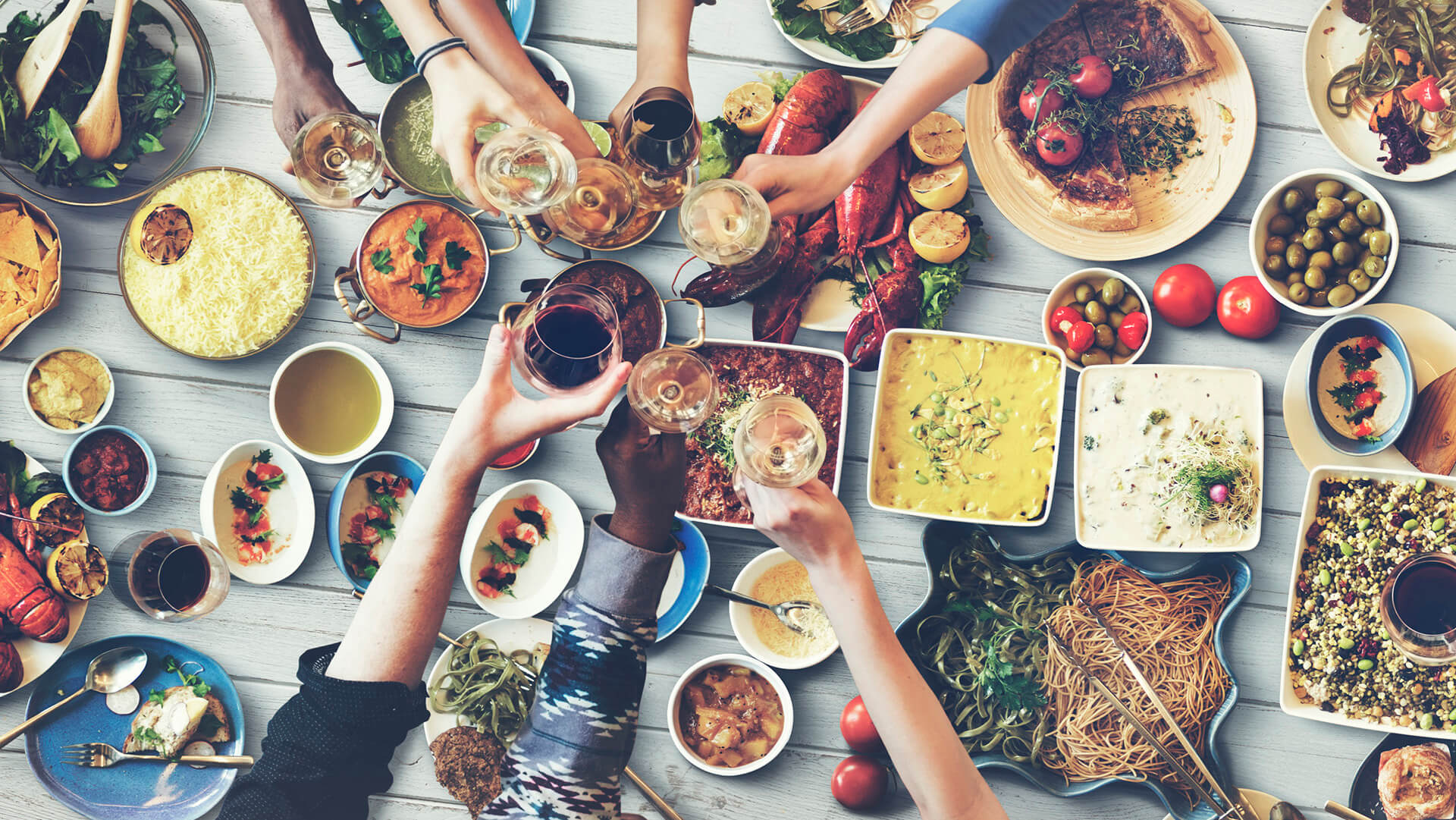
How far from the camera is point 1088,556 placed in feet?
8.62

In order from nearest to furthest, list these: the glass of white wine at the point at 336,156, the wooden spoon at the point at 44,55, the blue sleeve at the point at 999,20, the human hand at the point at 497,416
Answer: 1. the human hand at the point at 497,416
2. the blue sleeve at the point at 999,20
3. the glass of white wine at the point at 336,156
4. the wooden spoon at the point at 44,55

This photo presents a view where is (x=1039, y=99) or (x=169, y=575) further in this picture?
(x=1039, y=99)

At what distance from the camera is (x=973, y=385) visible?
8.45ft

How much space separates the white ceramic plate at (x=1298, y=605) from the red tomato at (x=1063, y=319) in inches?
31.5

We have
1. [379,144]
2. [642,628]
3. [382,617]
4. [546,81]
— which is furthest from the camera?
[546,81]

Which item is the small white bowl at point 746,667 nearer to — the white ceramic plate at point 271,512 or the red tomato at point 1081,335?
the white ceramic plate at point 271,512

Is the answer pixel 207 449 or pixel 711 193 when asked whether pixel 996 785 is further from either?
pixel 207 449

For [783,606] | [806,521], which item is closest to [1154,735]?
[783,606]

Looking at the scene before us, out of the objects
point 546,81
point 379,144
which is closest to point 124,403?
point 379,144

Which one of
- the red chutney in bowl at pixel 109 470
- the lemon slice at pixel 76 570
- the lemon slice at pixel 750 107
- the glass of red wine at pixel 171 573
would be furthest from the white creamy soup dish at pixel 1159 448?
the lemon slice at pixel 76 570

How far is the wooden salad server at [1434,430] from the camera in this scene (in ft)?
8.05

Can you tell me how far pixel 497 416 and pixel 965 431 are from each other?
1.38 metres

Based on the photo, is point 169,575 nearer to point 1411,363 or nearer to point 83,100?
point 83,100

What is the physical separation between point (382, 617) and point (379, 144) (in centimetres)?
126
